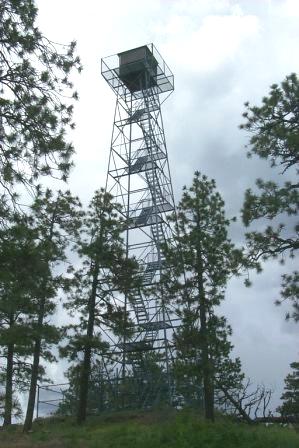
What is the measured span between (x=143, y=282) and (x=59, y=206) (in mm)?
5190

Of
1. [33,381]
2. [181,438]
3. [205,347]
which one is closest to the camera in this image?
[181,438]

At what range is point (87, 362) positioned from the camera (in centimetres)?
2159

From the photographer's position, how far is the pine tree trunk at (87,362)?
2130 centimetres

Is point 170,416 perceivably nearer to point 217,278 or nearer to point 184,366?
point 184,366

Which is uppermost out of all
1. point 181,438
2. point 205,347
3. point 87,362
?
point 87,362

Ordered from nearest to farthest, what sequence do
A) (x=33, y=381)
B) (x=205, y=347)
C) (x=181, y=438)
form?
(x=181, y=438) < (x=205, y=347) < (x=33, y=381)

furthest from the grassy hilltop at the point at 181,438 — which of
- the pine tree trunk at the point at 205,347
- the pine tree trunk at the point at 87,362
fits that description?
the pine tree trunk at the point at 87,362

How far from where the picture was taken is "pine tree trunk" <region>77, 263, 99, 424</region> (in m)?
21.3

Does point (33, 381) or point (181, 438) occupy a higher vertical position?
point (33, 381)

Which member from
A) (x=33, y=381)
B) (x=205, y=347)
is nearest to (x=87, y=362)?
(x=33, y=381)

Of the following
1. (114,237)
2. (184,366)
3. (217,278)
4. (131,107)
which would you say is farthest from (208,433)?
(131,107)

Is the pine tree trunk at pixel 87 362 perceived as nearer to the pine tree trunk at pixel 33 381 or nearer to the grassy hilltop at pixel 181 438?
the pine tree trunk at pixel 33 381

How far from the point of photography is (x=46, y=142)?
10.6 metres

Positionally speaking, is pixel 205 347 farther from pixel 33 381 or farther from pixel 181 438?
pixel 33 381
